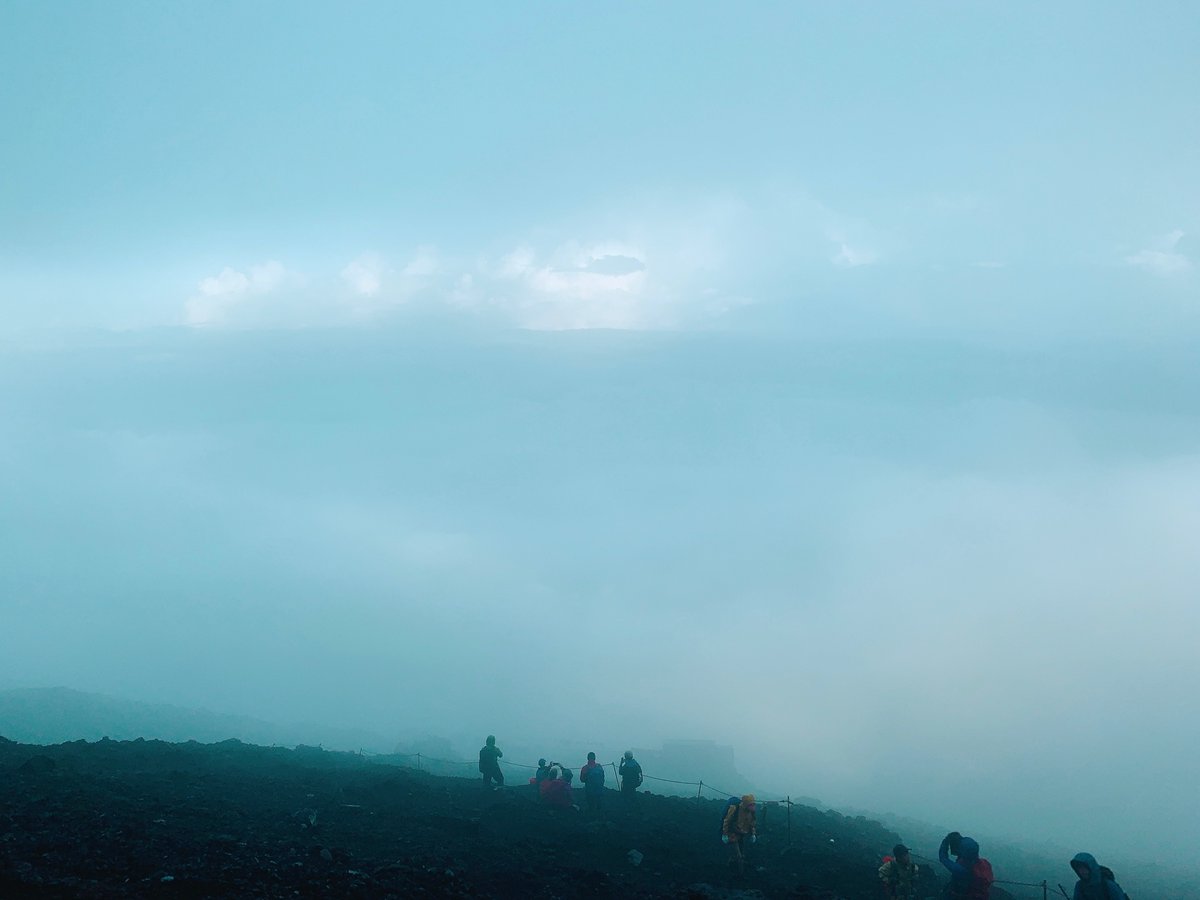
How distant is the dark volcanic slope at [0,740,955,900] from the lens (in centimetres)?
1312

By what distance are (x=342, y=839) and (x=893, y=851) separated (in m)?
14.4

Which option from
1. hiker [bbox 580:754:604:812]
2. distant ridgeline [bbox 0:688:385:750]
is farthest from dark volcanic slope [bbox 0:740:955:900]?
distant ridgeline [bbox 0:688:385:750]

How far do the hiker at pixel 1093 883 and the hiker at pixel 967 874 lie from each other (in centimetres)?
177

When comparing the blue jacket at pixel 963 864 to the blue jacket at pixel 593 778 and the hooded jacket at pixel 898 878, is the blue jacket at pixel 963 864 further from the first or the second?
the blue jacket at pixel 593 778

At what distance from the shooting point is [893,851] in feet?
68.7

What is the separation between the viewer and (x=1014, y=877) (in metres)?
33.7

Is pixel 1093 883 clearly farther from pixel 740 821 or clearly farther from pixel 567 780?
pixel 567 780

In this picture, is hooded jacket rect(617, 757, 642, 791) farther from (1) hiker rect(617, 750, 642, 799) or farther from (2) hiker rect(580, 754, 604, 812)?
(2) hiker rect(580, 754, 604, 812)

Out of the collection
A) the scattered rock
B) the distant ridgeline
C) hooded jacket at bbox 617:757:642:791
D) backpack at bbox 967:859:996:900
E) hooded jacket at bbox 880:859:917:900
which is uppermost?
the scattered rock

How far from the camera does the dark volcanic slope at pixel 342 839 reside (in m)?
13.1

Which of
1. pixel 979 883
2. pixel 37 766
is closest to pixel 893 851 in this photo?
pixel 979 883

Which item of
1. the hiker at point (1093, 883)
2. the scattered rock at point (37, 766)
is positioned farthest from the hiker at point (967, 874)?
the scattered rock at point (37, 766)

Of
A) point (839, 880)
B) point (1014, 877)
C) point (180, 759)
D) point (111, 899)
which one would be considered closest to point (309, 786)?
point (180, 759)

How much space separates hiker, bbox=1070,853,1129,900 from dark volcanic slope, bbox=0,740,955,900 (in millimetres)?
5574
